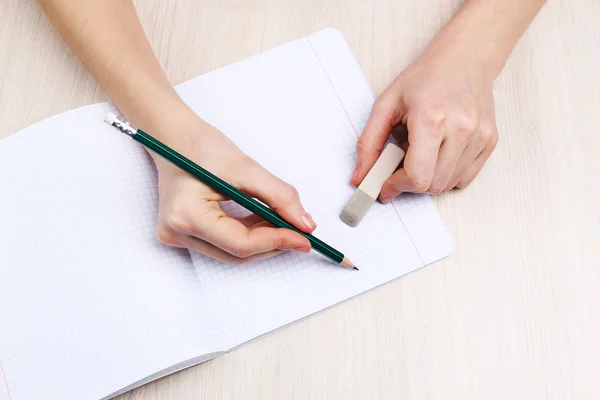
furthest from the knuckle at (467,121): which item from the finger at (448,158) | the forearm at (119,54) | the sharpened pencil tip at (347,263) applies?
the forearm at (119,54)

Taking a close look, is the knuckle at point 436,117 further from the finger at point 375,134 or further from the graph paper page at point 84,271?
the graph paper page at point 84,271

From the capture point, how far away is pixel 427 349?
0.58 metres

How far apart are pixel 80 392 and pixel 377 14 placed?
57cm

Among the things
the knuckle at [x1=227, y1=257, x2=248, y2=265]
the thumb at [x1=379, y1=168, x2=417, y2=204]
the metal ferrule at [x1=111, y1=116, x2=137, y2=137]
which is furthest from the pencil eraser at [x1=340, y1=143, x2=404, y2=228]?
the metal ferrule at [x1=111, y1=116, x2=137, y2=137]

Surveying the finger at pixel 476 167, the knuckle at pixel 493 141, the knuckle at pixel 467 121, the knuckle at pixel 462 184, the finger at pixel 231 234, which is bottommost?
the finger at pixel 231 234

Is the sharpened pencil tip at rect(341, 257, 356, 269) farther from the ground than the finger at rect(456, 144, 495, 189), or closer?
closer

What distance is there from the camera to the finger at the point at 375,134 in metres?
0.61

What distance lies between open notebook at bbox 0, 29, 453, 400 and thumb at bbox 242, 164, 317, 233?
6 cm

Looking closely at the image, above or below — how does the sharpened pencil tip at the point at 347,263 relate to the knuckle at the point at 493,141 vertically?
below

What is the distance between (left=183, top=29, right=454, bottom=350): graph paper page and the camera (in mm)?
572

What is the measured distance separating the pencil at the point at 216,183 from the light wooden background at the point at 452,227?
0.08 meters

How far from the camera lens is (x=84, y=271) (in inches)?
22.0

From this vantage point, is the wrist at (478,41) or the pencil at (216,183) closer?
the pencil at (216,183)

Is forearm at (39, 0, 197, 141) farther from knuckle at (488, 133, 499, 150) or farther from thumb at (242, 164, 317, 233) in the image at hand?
knuckle at (488, 133, 499, 150)
